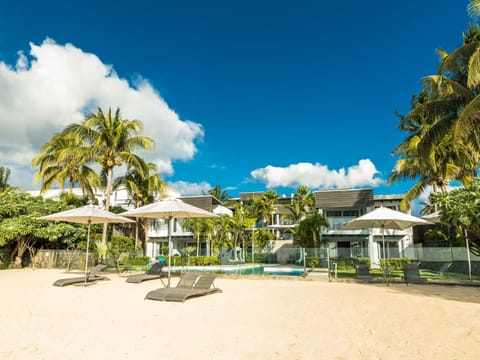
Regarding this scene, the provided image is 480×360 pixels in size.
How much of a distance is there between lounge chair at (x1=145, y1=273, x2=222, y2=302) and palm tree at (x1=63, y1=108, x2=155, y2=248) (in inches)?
486

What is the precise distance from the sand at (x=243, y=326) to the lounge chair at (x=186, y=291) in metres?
0.26

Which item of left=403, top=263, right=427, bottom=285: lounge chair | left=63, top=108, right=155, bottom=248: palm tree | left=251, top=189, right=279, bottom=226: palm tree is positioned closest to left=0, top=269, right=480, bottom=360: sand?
left=403, top=263, right=427, bottom=285: lounge chair

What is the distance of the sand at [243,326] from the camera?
485cm

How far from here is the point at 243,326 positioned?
6.33 metres

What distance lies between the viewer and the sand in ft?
15.9

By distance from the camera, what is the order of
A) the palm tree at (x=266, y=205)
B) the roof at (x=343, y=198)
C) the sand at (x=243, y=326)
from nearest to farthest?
the sand at (x=243, y=326) → the roof at (x=343, y=198) → the palm tree at (x=266, y=205)

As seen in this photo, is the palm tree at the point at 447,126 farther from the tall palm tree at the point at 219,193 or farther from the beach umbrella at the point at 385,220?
the tall palm tree at the point at 219,193

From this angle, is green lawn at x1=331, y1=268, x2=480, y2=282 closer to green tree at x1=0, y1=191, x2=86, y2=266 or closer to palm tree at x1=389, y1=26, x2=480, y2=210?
→ palm tree at x1=389, y1=26, x2=480, y2=210

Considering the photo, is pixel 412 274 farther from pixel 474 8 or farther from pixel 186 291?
pixel 474 8

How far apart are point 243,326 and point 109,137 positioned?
684 inches

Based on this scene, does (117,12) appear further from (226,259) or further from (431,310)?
(226,259)

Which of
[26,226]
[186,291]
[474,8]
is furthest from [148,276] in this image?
[474,8]

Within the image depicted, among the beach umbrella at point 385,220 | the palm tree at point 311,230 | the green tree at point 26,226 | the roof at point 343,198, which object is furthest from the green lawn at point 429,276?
the green tree at point 26,226

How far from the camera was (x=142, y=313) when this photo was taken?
741cm
